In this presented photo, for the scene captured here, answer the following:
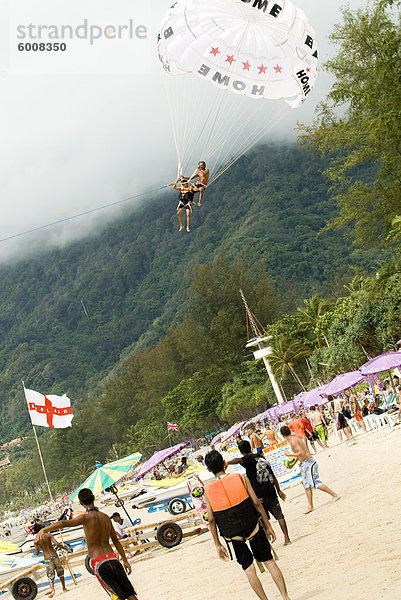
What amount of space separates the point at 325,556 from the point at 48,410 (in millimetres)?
7854

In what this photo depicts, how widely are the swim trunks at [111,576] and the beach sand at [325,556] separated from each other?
52.3 inches

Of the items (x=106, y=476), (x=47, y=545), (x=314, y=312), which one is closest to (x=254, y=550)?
(x=47, y=545)

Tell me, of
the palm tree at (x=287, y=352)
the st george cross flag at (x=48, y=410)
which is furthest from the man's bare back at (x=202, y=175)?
the palm tree at (x=287, y=352)

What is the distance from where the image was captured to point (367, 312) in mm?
31141

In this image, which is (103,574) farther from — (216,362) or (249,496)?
(216,362)

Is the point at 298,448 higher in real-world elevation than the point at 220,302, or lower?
lower

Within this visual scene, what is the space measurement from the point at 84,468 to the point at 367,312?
262ft

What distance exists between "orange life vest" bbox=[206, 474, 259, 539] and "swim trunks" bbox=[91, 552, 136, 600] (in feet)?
3.25

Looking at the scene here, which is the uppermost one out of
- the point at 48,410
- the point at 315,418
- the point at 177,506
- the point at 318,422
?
the point at 48,410

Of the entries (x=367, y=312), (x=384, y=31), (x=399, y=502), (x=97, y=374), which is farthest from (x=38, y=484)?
(x=399, y=502)

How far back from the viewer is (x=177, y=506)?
13758 millimetres

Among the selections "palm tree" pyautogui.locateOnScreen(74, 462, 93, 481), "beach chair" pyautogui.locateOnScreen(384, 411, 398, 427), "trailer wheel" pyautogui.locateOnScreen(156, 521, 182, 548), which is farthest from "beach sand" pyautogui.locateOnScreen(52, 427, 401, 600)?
"palm tree" pyautogui.locateOnScreen(74, 462, 93, 481)

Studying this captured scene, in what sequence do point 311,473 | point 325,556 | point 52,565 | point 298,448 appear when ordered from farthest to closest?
point 52,565
point 311,473
point 298,448
point 325,556

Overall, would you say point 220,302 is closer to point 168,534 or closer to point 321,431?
point 321,431
